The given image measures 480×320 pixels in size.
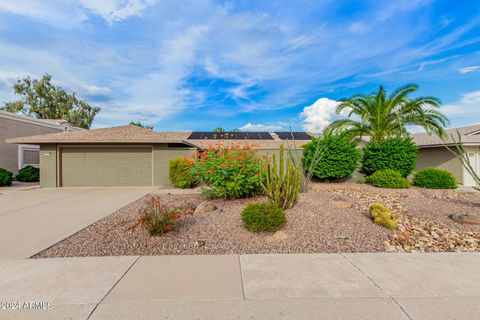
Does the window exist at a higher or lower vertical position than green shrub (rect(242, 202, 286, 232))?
higher

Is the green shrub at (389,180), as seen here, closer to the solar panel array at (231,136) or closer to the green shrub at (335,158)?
the green shrub at (335,158)

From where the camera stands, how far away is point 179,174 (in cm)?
1210

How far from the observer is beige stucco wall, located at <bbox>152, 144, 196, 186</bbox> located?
13.2 metres

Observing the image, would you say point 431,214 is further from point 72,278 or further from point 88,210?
point 88,210

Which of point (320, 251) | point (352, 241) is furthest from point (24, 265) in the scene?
point (352, 241)

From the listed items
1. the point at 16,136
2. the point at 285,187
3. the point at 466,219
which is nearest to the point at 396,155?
the point at 466,219

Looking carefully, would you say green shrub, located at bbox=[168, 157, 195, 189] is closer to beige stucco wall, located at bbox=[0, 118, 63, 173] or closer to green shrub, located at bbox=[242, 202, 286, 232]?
green shrub, located at bbox=[242, 202, 286, 232]

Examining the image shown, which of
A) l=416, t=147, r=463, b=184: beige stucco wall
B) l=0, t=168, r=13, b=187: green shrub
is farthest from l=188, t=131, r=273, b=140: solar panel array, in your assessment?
l=0, t=168, r=13, b=187: green shrub

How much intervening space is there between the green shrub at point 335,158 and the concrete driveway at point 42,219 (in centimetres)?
911

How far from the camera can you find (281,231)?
499cm

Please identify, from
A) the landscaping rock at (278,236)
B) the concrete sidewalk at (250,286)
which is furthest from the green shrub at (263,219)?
the concrete sidewalk at (250,286)

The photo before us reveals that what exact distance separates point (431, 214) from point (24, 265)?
8958 millimetres

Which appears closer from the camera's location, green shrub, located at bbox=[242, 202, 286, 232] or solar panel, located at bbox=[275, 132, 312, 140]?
green shrub, located at bbox=[242, 202, 286, 232]

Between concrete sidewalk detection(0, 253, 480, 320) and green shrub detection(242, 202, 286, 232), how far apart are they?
34.8 inches
